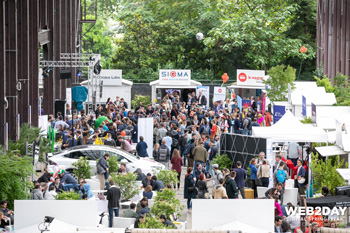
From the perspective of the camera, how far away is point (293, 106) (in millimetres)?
34375

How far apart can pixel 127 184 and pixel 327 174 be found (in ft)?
17.4

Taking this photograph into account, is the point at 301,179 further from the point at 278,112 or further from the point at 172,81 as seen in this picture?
the point at 172,81

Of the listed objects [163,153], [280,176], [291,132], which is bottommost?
[280,176]

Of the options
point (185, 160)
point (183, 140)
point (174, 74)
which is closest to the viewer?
point (183, 140)

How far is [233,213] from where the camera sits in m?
15.3

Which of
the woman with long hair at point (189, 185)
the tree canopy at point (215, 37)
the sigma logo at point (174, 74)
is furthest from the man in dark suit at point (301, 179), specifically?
the tree canopy at point (215, 37)

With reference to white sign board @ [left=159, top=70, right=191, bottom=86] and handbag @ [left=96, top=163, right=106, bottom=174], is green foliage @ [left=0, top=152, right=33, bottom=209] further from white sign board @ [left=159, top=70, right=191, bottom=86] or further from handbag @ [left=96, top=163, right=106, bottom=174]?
white sign board @ [left=159, top=70, right=191, bottom=86]

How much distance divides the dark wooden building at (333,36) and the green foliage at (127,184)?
97.3 ft

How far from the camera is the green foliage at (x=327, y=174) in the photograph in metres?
21.1

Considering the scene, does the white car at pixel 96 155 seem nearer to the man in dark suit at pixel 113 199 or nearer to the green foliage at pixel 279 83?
the man in dark suit at pixel 113 199

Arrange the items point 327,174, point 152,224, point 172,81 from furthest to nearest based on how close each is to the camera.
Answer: point 172,81, point 327,174, point 152,224

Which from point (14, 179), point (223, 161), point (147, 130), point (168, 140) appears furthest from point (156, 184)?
point (147, 130)

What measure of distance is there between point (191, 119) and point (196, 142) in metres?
7.21

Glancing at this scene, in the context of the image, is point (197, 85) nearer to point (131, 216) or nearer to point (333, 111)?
point (333, 111)
